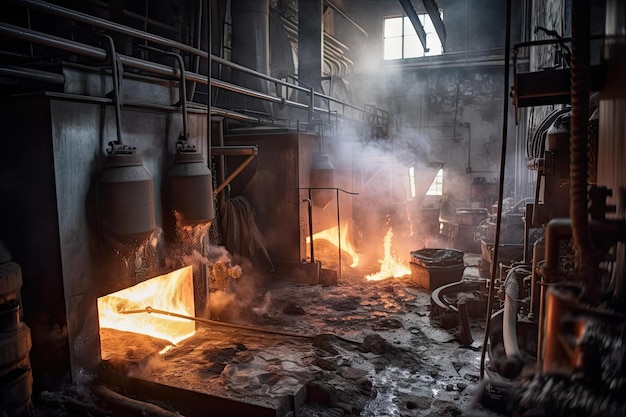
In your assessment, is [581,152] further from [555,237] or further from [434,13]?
[434,13]

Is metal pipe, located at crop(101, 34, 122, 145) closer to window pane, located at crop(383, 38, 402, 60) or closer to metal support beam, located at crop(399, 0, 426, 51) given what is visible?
metal support beam, located at crop(399, 0, 426, 51)

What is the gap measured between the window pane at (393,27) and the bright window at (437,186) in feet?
22.0

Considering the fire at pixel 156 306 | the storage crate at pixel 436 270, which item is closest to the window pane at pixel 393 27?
the storage crate at pixel 436 270

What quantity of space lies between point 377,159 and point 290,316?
293 inches

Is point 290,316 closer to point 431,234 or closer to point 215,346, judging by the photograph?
point 215,346

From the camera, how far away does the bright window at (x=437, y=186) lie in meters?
19.2

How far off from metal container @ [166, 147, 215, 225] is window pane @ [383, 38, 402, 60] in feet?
56.0

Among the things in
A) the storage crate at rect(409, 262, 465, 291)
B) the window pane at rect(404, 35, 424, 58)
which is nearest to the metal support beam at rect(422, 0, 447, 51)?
the window pane at rect(404, 35, 424, 58)

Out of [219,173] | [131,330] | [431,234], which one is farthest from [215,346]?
[431,234]

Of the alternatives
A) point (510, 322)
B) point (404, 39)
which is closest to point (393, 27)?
point (404, 39)

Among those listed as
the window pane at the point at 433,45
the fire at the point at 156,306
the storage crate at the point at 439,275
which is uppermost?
the window pane at the point at 433,45

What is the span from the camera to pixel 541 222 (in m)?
5.22

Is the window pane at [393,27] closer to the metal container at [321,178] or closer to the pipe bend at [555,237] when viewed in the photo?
the metal container at [321,178]

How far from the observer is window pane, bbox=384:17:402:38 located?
2073 cm
